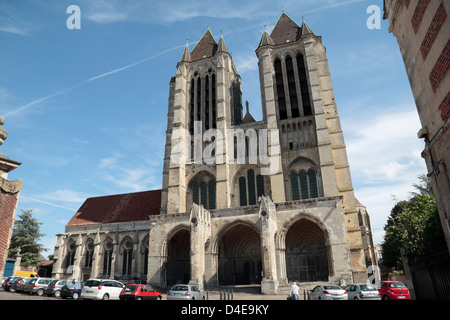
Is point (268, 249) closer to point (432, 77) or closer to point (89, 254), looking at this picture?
→ point (432, 77)

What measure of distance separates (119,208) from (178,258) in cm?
1238

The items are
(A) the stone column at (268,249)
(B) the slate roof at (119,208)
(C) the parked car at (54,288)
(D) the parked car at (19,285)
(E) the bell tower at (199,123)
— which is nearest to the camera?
(C) the parked car at (54,288)

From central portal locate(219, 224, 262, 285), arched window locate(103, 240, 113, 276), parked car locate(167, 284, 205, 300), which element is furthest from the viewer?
arched window locate(103, 240, 113, 276)

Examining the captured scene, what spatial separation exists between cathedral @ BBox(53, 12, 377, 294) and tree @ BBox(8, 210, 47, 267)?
5.45 meters

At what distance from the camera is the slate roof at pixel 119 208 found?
3469 centimetres

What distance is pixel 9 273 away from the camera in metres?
30.6

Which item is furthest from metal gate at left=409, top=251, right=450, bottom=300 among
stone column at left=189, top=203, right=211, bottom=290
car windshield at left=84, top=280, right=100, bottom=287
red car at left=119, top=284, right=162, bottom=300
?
car windshield at left=84, top=280, right=100, bottom=287

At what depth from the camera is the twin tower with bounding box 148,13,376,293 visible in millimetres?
22297

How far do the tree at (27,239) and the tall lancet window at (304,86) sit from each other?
36.1 metres

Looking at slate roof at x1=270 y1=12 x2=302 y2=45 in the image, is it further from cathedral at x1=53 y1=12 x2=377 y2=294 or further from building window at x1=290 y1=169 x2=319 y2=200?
building window at x1=290 y1=169 x2=319 y2=200

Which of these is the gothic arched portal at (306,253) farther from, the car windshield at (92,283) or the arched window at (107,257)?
the arched window at (107,257)

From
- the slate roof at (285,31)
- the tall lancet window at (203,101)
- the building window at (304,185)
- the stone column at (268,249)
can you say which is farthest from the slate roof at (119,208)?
the slate roof at (285,31)

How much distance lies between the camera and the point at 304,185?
27.3 m

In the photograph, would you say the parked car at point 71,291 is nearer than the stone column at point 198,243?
Yes
